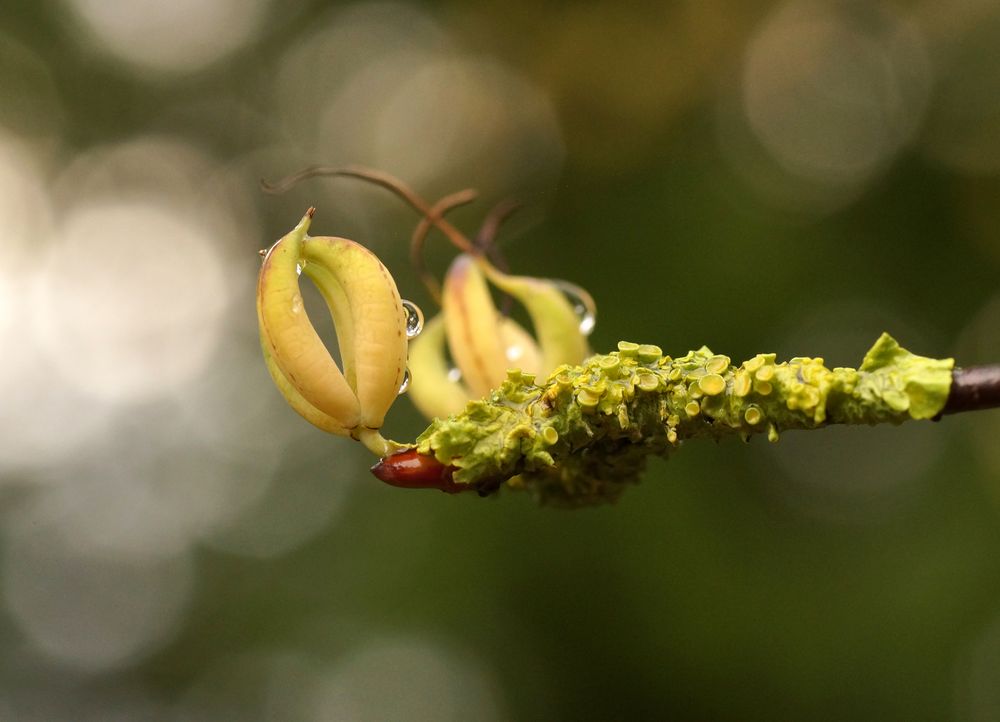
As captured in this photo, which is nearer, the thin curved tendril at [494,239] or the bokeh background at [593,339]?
the thin curved tendril at [494,239]

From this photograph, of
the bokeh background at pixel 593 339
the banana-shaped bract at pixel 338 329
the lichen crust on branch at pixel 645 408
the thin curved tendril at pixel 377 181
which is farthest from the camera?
the bokeh background at pixel 593 339

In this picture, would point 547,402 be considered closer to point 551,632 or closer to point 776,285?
point 776,285

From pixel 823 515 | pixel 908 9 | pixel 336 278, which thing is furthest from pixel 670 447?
pixel 908 9

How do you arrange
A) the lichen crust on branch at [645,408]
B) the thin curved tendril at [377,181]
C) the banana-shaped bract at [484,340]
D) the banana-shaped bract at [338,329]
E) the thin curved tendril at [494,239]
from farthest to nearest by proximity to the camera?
the thin curved tendril at [494,239], the banana-shaped bract at [484,340], the thin curved tendril at [377,181], the banana-shaped bract at [338,329], the lichen crust on branch at [645,408]

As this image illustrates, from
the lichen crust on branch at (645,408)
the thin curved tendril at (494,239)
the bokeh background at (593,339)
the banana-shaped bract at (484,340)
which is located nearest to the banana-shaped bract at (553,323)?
the banana-shaped bract at (484,340)

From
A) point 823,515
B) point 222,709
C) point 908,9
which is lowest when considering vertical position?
point 222,709

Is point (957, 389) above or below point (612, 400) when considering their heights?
above

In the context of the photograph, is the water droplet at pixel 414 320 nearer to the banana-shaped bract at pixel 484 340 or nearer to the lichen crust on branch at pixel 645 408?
the banana-shaped bract at pixel 484 340
